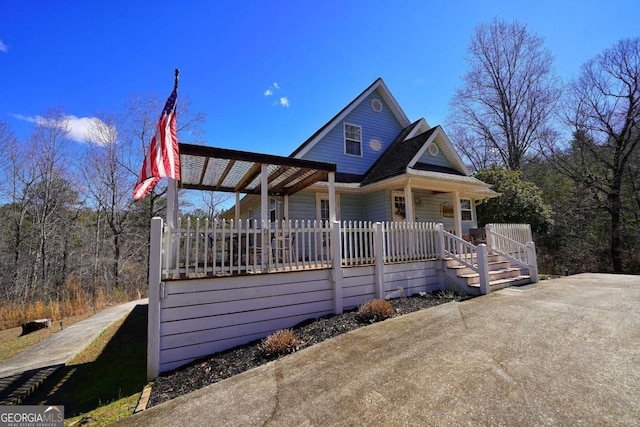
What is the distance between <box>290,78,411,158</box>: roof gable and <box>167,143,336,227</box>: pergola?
7.51ft

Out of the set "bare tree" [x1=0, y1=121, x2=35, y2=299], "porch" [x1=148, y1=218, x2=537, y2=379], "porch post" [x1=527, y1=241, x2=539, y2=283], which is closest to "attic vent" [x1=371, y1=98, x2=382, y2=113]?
"porch" [x1=148, y1=218, x2=537, y2=379]

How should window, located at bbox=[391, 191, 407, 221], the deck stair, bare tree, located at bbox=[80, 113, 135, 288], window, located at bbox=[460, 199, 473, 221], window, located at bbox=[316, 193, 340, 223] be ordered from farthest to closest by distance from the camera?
1. bare tree, located at bbox=[80, 113, 135, 288]
2. window, located at bbox=[460, 199, 473, 221]
3. window, located at bbox=[391, 191, 407, 221]
4. window, located at bbox=[316, 193, 340, 223]
5. the deck stair

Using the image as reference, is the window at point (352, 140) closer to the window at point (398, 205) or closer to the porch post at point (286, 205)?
the window at point (398, 205)

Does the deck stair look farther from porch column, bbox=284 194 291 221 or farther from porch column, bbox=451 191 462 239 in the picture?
porch column, bbox=284 194 291 221

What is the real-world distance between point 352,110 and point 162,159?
9.30 metres

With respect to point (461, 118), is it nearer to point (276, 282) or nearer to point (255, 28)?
point (255, 28)

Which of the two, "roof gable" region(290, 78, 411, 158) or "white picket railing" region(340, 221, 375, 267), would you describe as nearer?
"white picket railing" region(340, 221, 375, 267)

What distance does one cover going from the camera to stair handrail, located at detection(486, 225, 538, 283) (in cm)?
888

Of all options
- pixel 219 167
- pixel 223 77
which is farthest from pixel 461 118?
pixel 219 167

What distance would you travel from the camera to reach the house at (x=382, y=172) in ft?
33.8

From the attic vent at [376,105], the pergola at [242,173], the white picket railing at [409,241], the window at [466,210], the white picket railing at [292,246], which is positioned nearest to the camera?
the white picket railing at [292,246]

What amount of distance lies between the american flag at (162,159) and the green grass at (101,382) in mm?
3082

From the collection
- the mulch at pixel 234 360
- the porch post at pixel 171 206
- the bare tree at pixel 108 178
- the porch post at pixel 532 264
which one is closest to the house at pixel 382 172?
the porch post at pixel 532 264

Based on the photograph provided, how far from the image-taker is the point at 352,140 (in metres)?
12.3
